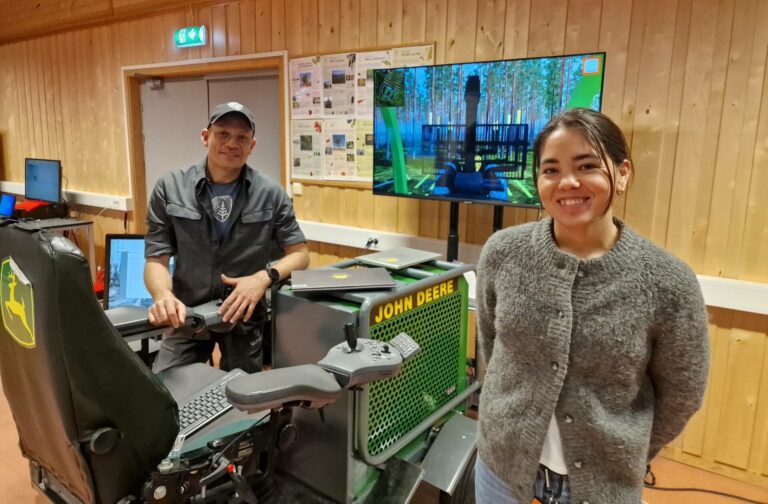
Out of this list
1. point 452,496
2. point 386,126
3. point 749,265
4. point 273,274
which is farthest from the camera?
point 386,126

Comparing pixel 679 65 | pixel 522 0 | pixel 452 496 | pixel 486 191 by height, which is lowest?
pixel 452 496

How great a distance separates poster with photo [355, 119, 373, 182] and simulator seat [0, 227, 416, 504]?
6.73 ft

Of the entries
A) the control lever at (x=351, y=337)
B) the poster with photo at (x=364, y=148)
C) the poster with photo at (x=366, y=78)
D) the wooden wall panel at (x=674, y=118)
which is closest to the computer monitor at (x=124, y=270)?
the wooden wall panel at (x=674, y=118)

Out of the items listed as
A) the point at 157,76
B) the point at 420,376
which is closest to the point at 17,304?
the point at 420,376

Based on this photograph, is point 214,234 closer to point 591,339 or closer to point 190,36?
point 591,339

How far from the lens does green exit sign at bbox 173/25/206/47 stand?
385cm

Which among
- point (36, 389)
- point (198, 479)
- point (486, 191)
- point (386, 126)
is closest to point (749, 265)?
point (486, 191)

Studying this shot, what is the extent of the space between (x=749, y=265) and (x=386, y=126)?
1.80 metres

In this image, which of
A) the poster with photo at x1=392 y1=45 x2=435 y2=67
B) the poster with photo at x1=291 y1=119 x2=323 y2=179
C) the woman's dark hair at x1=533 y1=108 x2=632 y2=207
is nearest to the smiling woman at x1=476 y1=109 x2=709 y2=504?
the woman's dark hair at x1=533 y1=108 x2=632 y2=207

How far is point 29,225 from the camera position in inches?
43.6

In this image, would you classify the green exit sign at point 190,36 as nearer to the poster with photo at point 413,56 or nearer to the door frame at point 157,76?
the door frame at point 157,76

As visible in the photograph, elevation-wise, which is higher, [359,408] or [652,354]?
[652,354]

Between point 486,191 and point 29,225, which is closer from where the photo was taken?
point 29,225

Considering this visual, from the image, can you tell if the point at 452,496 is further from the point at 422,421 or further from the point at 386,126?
the point at 386,126
